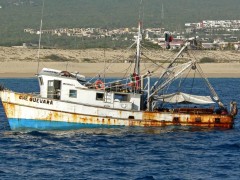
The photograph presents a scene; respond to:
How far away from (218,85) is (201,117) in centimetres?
4764

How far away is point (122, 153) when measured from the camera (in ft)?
165

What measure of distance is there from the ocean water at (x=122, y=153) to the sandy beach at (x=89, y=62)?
5974 cm

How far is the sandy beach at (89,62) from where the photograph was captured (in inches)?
4860

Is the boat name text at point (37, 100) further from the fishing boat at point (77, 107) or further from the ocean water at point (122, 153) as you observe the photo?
the ocean water at point (122, 153)

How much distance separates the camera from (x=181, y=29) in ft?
636

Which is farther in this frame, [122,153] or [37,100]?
[37,100]

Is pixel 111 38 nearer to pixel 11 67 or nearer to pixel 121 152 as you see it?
pixel 11 67

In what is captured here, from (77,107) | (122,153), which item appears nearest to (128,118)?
(77,107)

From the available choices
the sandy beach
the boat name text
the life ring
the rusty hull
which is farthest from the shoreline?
the boat name text

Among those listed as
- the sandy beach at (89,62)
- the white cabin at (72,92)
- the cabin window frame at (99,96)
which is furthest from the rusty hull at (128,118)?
the sandy beach at (89,62)

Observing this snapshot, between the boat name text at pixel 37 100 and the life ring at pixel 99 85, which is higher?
the life ring at pixel 99 85

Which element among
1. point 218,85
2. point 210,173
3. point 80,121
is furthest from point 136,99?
point 218,85

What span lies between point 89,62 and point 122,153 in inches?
3298

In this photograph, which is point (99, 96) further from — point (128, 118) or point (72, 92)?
point (128, 118)
